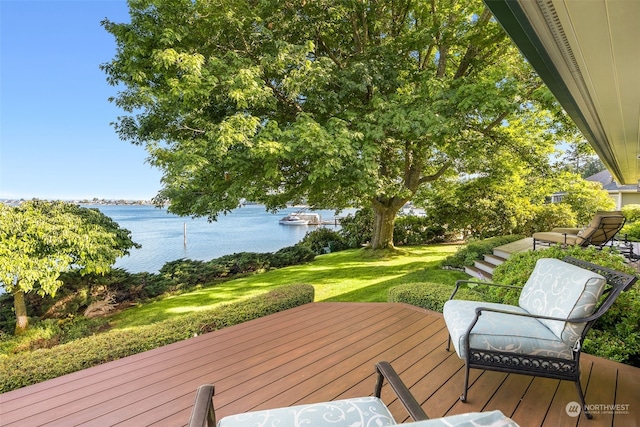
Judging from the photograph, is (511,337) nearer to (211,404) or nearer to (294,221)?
(211,404)

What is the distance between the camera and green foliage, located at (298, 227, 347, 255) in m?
12.5

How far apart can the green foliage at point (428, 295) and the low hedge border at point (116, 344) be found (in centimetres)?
151

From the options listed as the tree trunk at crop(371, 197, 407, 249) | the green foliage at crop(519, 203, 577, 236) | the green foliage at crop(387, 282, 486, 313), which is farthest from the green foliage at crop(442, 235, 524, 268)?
the green foliage at crop(519, 203, 577, 236)

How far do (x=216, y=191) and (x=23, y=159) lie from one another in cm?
814

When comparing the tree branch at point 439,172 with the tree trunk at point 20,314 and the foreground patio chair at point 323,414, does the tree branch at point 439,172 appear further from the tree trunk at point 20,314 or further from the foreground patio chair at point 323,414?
the tree trunk at point 20,314

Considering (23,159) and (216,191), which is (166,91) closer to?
(216,191)

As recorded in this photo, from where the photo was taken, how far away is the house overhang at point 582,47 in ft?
4.40

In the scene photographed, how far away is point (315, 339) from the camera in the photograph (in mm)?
3254

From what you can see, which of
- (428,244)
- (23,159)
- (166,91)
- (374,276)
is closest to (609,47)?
(166,91)

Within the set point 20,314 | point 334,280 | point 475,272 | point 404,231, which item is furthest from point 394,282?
point 20,314

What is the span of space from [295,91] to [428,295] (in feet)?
13.9

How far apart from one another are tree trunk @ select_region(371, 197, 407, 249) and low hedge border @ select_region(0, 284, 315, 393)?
6.26m

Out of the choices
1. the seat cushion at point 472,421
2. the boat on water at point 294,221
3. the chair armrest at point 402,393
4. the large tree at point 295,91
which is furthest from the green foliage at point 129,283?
the boat on water at point 294,221

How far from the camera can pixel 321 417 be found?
4.28ft
